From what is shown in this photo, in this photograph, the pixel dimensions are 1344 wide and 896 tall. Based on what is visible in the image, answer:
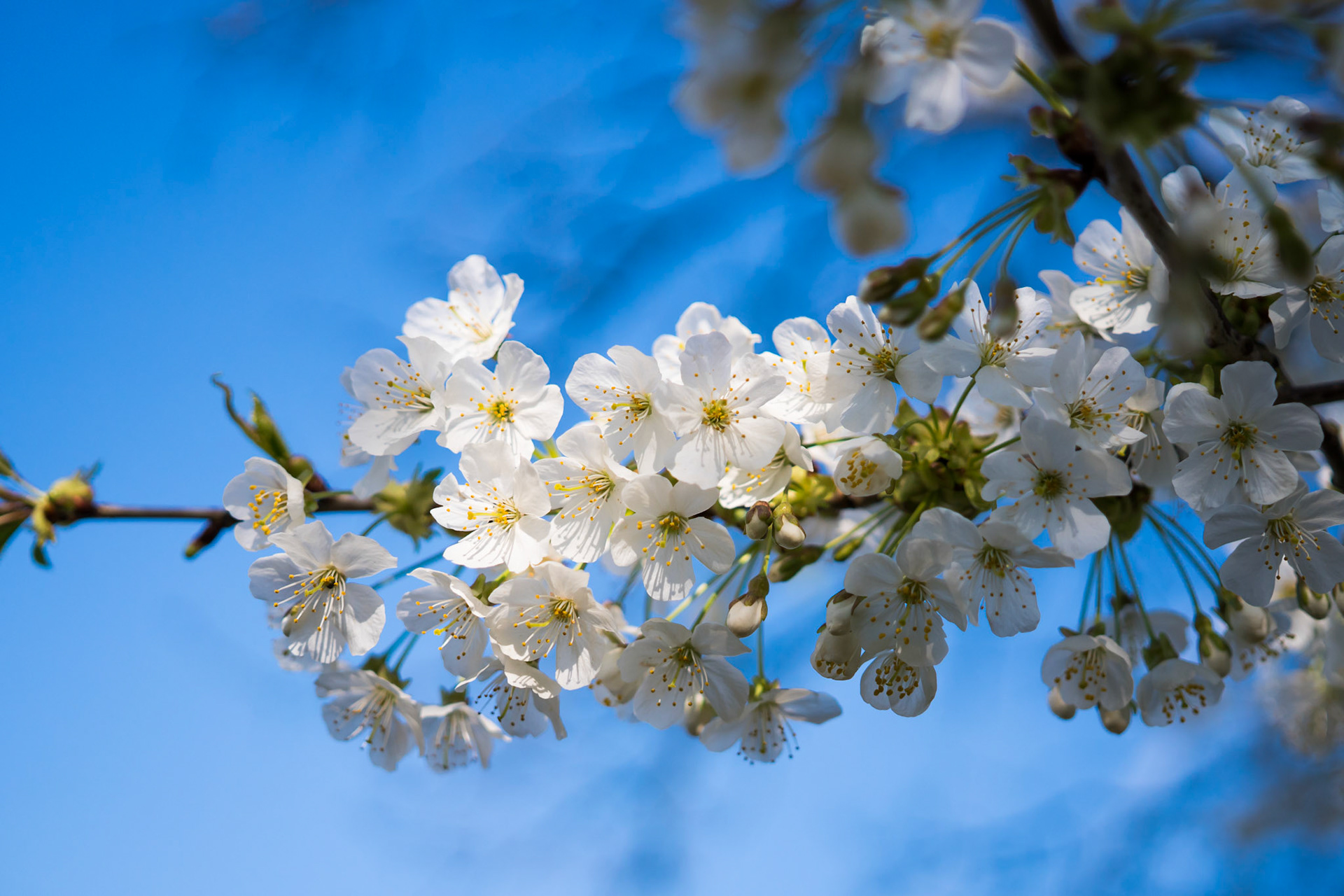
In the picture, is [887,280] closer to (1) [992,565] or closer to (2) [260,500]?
(1) [992,565]

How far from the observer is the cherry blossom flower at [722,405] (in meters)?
1.42

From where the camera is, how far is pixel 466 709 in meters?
1.93

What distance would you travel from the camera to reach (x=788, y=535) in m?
1.46

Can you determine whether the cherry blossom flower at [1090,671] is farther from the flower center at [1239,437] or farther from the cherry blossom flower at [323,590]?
the cherry blossom flower at [323,590]

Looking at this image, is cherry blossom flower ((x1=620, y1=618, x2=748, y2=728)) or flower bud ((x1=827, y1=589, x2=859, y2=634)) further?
cherry blossom flower ((x1=620, y1=618, x2=748, y2=728))

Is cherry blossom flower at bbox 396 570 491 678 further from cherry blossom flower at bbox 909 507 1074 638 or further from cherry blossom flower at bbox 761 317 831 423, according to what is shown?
cherry blossom flower at bbox 909 507 1074 638

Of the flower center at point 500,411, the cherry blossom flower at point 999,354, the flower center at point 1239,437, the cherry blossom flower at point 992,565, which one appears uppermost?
the cherry blossom flower at point 999,354

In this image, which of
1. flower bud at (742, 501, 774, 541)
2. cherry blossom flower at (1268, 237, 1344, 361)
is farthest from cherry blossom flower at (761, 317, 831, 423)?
cherry blossom flower at (1268, 237, 1344, 361)

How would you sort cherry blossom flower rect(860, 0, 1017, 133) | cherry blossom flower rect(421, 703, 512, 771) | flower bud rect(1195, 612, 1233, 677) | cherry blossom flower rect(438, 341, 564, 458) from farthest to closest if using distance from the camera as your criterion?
cherry blossom flower rect(421, 703, 512, 771)
flower bud rect(1195, 612, 1233, 677)
cherry blossom flower rect(438, 341, 564, 458)
cherry blossom flower rect(860, 0, 1017, 133)

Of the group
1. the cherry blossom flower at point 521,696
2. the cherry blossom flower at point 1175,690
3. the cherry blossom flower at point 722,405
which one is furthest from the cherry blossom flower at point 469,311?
the cherry blossom flower at point 1175,690

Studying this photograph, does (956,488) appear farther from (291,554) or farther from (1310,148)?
(291,554)

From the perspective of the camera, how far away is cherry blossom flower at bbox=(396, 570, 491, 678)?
5.10 feet

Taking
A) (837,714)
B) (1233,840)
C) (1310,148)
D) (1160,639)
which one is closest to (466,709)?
(837,714)

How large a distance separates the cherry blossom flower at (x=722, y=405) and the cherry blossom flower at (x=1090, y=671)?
781 mm
